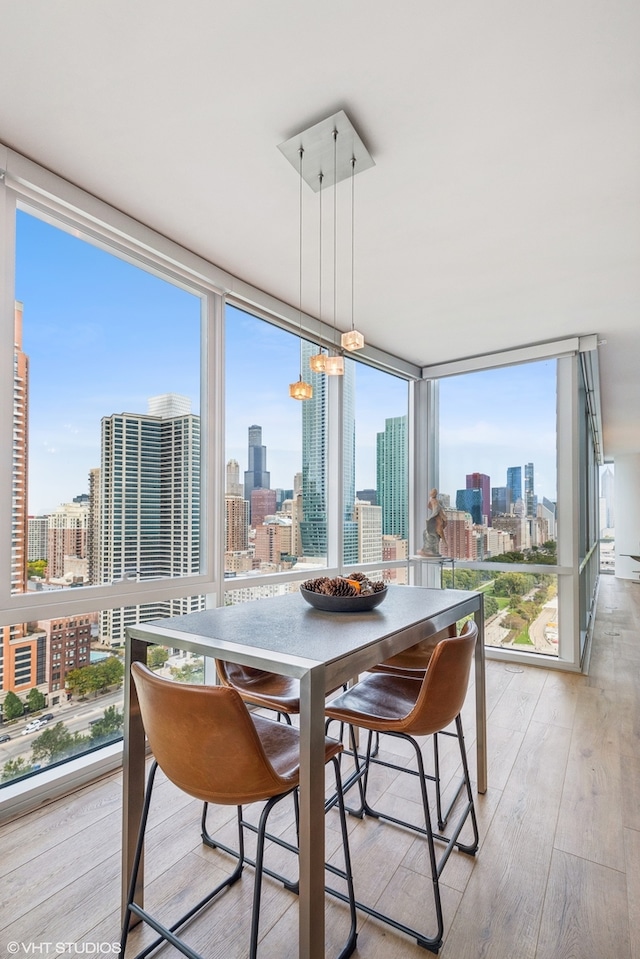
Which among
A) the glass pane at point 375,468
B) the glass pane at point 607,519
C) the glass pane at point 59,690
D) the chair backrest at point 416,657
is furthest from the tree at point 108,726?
the glass pane at point 607,519

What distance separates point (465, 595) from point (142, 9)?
220 cm

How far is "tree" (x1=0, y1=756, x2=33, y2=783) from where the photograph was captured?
202 cm

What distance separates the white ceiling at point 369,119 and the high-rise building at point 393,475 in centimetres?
183

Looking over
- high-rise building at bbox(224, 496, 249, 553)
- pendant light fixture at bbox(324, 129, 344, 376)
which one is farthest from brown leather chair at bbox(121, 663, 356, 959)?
high-rise building at bbox(224, 496, 249, 553)

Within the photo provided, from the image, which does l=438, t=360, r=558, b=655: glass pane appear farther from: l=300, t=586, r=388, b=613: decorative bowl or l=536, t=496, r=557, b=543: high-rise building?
l=300, t=586, r=388, b=613: decorative bowl

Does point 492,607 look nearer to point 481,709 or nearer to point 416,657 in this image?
point 481,709

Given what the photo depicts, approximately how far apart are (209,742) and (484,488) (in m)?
3.78

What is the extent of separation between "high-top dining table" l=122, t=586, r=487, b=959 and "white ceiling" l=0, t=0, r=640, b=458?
1.73 metres

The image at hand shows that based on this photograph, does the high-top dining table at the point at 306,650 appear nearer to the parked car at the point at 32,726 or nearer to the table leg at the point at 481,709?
the table leg at the point at 481,709

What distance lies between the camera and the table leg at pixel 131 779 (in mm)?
1450

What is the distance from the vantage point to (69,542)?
7.39ft

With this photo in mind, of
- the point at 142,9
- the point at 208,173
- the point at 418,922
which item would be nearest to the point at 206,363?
the point at 208,173

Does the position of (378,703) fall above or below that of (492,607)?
above

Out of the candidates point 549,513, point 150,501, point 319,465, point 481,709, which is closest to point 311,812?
point 481,709
